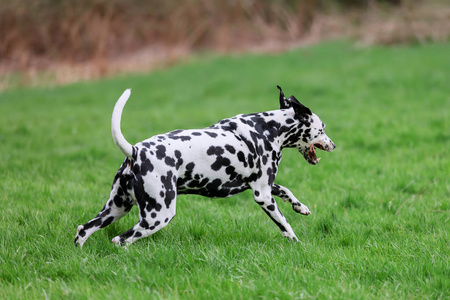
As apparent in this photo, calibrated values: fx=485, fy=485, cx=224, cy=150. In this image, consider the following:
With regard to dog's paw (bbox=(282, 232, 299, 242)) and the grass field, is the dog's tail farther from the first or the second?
dog's paw (bbox=(282, 232, 299, 242))

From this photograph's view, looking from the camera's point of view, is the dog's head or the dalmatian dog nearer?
the dalmatian dog

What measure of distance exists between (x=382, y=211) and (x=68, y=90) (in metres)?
14.5

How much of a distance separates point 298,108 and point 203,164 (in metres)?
0.98

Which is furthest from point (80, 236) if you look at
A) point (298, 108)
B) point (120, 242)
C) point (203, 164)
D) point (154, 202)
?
point (298, 108)

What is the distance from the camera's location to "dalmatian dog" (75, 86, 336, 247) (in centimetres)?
371

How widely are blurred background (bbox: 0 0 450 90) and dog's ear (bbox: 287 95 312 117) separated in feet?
52.1

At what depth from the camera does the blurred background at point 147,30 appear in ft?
66.7

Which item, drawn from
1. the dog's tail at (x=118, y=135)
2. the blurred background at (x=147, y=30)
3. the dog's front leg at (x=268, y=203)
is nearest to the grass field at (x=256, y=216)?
the dog's front leg at (x=268, y=203)

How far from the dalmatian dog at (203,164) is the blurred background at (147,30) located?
15.9 meters

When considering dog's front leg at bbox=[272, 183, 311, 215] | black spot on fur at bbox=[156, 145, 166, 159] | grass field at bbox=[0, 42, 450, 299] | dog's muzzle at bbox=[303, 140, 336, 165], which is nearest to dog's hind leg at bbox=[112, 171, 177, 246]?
black spot on fur at bbox=[156, 145, 166, 159]

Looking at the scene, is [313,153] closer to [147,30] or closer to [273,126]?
[273,126]

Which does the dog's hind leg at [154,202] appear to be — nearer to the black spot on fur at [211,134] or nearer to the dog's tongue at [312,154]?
the black spot on fur at [211,134]

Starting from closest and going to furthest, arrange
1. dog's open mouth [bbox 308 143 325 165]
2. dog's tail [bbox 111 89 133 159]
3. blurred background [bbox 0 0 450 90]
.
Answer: dog's tail [bbox 111 89 133 159]
dog's open mouth [bbox 308 143 325 165]
blurred background [bbox 0 0 450 90]

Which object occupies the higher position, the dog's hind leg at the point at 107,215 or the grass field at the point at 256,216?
the dog's hind leg at the point at 107,215
